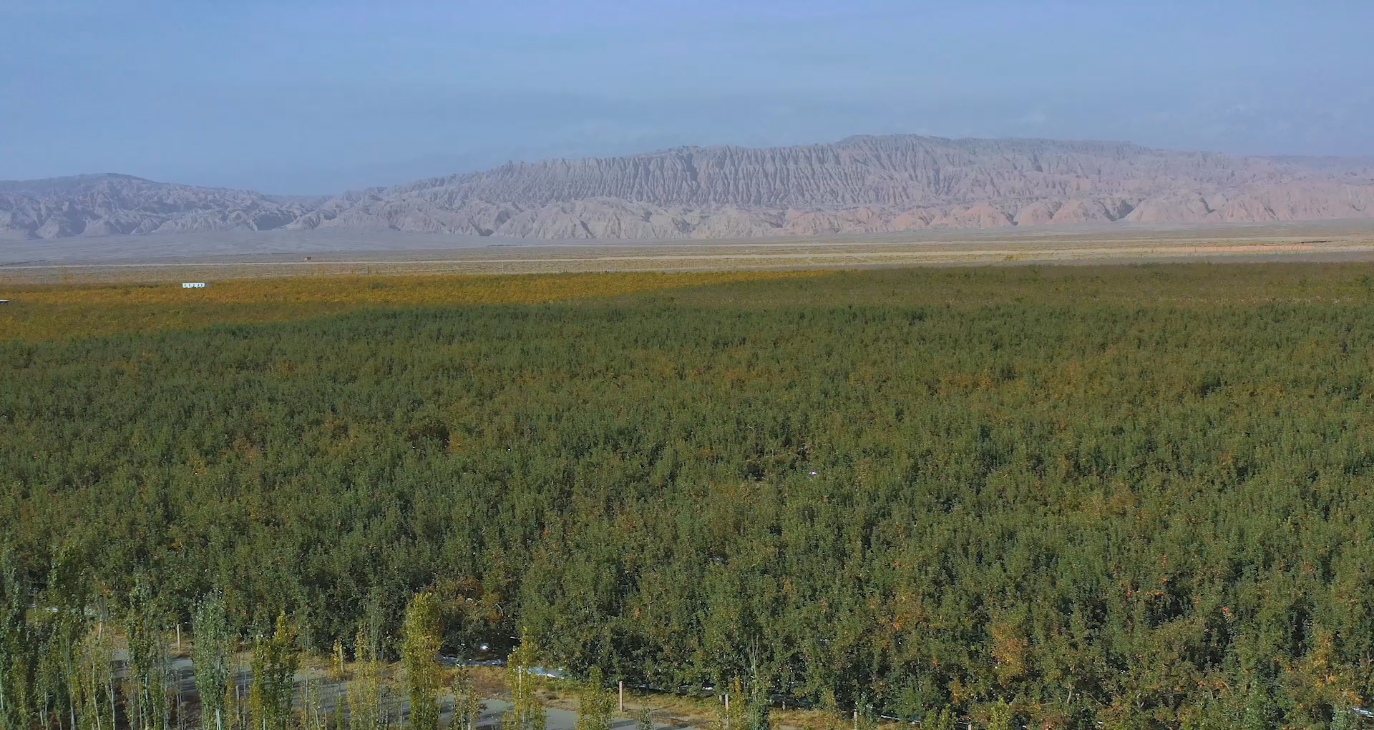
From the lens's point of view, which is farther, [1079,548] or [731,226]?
[731,226]

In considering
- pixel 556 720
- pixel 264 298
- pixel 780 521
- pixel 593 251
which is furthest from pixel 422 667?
pixel 593 251

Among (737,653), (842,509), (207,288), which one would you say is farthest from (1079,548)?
(207,288)

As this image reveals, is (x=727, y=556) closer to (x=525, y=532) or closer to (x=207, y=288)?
(x=525, y=532)

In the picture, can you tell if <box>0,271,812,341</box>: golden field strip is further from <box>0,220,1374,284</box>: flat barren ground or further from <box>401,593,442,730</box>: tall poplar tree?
<box>401,593,442,730</box>: tall poplar tree

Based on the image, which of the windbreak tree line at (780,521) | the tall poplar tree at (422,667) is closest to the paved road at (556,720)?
the windbreak tree line at (780,521)

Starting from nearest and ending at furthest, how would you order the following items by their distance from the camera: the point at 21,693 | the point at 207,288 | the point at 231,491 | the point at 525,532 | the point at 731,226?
the point at 21,693 < the point at 525,532 < the point at 231,491 < the point at 207,288 < the point at 731,226

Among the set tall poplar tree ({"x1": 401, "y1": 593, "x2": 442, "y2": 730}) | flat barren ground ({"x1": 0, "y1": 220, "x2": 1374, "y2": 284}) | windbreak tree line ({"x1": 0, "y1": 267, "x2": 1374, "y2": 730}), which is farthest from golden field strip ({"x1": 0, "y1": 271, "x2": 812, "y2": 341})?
tall poplar tree ({"x1": 401, "y1": 593, "x2": 442, "y2": 730})

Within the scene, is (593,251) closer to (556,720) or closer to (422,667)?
(556,720)

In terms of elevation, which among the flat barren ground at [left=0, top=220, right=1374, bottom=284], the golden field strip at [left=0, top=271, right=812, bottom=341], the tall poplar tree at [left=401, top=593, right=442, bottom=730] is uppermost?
the flat barren ground at [left=0, top=220, right=1374, bottom=284]
